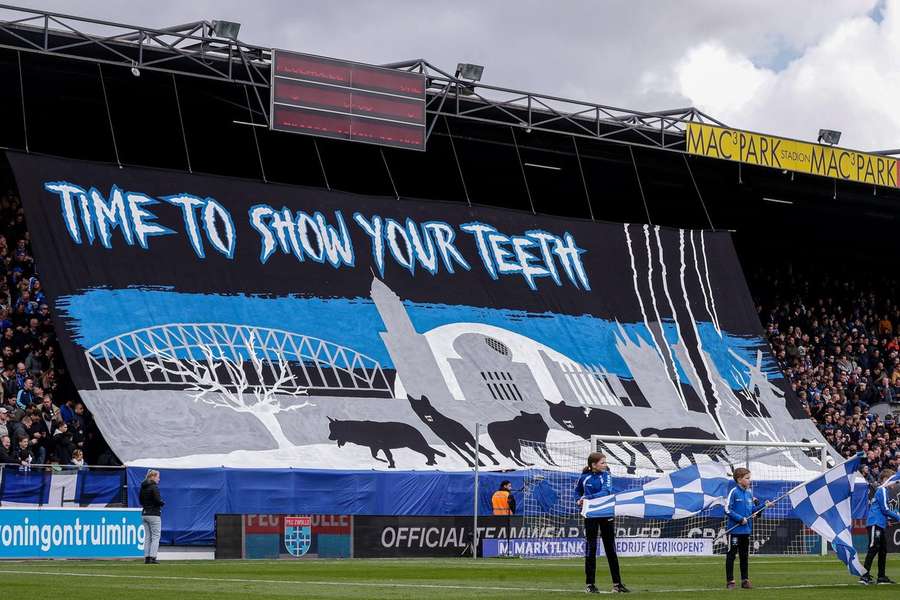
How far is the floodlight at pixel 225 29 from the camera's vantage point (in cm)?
3662

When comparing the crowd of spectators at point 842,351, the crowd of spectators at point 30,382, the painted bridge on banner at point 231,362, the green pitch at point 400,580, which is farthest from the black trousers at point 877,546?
the crowd of spectators at point 842,351

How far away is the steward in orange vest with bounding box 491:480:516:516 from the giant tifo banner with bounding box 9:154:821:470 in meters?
3.48

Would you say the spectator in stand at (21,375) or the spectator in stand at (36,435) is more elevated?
the spectator in stand at (21,375)

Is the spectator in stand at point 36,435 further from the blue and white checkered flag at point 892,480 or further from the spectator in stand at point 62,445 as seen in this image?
the blue and white checkered flag at point 892,480

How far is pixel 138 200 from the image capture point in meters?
37.6

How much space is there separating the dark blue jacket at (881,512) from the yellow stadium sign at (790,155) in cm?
2355

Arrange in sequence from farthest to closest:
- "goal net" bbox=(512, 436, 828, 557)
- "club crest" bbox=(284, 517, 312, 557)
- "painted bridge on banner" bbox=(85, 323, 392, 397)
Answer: "painted bridge on banner" bbox=(85, 323, 392, 397) < "goal net" bbox=(512, 436, 828, 557) < "club crest" bbox=(284, 517, 312, 557)

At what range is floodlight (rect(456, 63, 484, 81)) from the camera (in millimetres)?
40969

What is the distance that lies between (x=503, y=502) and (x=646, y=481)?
166 inches

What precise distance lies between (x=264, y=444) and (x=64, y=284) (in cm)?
625

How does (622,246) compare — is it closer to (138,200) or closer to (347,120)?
(347,120)

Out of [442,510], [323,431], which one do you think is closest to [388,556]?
[442,510]

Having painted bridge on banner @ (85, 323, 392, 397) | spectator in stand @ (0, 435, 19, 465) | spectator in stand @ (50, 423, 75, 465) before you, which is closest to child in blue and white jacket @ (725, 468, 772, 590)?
spectator in stand @ (0, 435, 19, 465)

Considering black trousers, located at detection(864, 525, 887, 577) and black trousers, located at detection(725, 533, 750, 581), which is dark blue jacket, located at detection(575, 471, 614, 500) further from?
black trousers, located at detection(864, 525, 887, 577)
